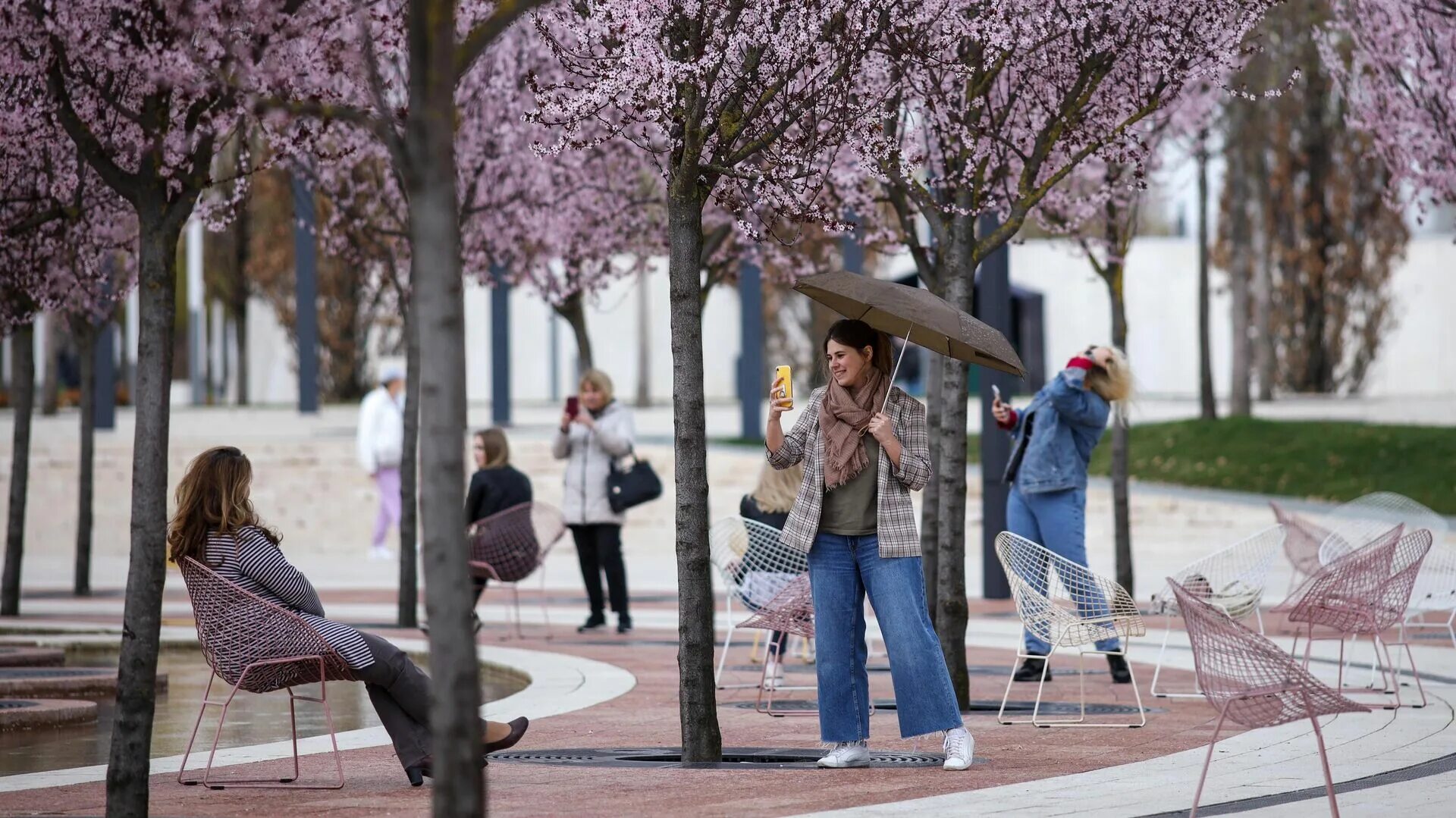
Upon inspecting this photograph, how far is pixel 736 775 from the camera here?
7098 mm

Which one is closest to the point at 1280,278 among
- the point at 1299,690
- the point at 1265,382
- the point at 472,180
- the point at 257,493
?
the point at 1265,382

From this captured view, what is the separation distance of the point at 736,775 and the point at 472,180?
794 cm

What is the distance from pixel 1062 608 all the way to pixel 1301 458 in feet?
52.2

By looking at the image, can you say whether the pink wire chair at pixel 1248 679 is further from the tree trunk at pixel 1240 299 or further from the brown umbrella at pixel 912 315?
the tree trunk at pixel 1240 299

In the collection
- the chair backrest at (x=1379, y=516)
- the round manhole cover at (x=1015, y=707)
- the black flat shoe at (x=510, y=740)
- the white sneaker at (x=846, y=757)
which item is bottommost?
the round manhole cover at (x=1015, y=707)

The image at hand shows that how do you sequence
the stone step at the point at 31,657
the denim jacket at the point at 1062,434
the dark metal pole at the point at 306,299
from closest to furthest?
1. the denim jacket at the point at 1062,434
2. the stone step at the point at 31,657
3. the dark metal pole at the point at 306,299

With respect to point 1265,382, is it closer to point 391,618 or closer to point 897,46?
point 391,618

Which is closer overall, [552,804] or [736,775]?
[552,804]

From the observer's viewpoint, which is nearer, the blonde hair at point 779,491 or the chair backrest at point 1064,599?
the chair backrest at point 1064,599

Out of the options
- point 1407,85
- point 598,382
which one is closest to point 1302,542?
point 1407,85

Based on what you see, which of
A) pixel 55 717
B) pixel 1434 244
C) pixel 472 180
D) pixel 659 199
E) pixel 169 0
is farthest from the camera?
pixel 1434 244

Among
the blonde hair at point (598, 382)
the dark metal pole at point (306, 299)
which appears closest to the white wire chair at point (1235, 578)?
the blonde hair at point (598, 382)

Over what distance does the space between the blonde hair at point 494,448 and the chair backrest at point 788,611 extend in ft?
17.0

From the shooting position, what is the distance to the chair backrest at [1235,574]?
9.46 m
